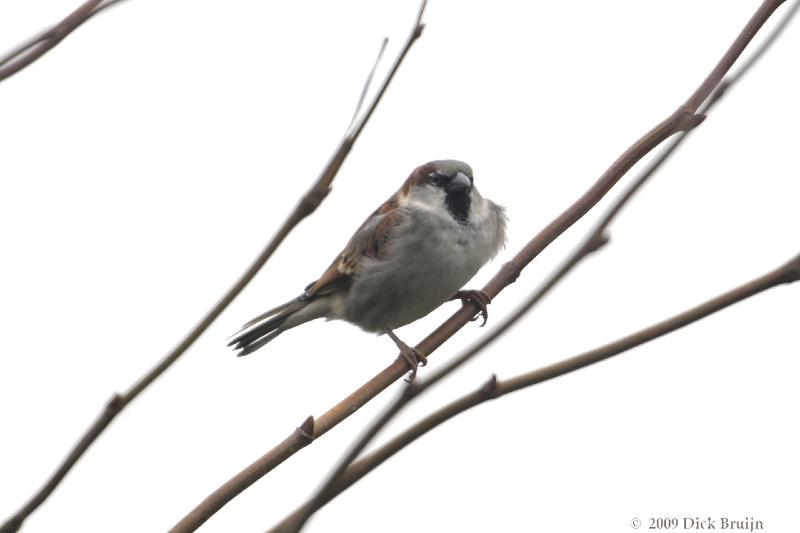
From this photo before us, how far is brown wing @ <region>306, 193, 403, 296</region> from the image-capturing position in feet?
20.5

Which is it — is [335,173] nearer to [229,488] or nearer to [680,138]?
[229,488]

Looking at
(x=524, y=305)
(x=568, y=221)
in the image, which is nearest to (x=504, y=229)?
(x=568, y=221)

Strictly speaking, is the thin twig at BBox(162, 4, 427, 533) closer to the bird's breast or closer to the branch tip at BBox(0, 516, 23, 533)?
the branch tip at BBox(0, 516, 23, 533)

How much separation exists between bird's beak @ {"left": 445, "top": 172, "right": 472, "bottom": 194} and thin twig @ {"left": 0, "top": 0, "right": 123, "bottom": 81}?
4100mm

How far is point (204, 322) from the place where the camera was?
1757 mm

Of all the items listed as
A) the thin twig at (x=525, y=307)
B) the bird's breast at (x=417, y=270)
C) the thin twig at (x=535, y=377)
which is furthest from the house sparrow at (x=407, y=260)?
the thin twig at (x=535, y=377)

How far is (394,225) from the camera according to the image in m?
6.17

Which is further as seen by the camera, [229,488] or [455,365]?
[229,488]

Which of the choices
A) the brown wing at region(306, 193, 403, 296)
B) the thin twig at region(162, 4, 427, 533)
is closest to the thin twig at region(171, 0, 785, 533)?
the thin twig at region(162, 4, 427, 533)

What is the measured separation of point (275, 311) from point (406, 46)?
15.4 ft

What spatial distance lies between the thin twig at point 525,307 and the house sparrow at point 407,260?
11.8 ft

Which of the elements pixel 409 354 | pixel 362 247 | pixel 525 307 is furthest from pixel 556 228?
pixel 362 247

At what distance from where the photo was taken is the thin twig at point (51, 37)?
185 centimetres

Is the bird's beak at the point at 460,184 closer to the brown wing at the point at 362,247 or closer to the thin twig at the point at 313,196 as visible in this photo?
the brown wing at the point at 362,247
